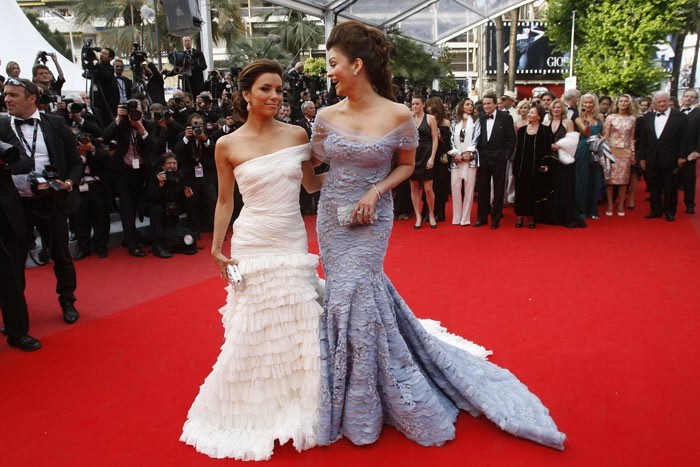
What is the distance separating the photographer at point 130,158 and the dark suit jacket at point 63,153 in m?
1.87

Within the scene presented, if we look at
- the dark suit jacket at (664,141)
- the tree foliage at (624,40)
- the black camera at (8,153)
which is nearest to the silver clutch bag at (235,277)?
the black camera at (8,153)

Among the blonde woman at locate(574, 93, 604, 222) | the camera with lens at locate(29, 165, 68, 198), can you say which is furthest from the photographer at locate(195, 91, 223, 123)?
the blonde woman at locate(574, 93, 604, 222)

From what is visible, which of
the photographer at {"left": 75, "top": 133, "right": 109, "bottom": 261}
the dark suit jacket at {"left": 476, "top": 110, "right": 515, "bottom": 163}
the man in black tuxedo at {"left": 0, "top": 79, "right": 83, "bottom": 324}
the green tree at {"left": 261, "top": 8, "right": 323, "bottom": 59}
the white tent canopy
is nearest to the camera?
the man in black tuxedo at {"left": 0, "top": 79, "right": 83, "bottom": 324}

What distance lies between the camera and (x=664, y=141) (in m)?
7.50

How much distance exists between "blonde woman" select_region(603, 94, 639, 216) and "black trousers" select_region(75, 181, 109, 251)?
646 centimetres

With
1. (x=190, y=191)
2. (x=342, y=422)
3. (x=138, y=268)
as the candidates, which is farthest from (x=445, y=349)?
(x=190, y=191)

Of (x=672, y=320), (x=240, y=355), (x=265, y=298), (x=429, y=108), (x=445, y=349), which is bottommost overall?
(x=672, y=320)

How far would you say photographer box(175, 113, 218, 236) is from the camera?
6.82m

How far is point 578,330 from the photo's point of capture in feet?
12.6

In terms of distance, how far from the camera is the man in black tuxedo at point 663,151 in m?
7.45

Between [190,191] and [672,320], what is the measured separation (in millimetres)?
5198

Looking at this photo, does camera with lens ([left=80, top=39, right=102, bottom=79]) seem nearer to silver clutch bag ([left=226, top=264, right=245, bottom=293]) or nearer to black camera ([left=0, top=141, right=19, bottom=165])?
black camera ([left=0, top=141, right=19, bottom=165])

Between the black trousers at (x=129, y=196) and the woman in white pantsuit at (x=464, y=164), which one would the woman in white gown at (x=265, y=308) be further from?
the woman in white pantsuit at (x=464, y=164)

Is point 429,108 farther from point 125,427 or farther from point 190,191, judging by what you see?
point 125,427
